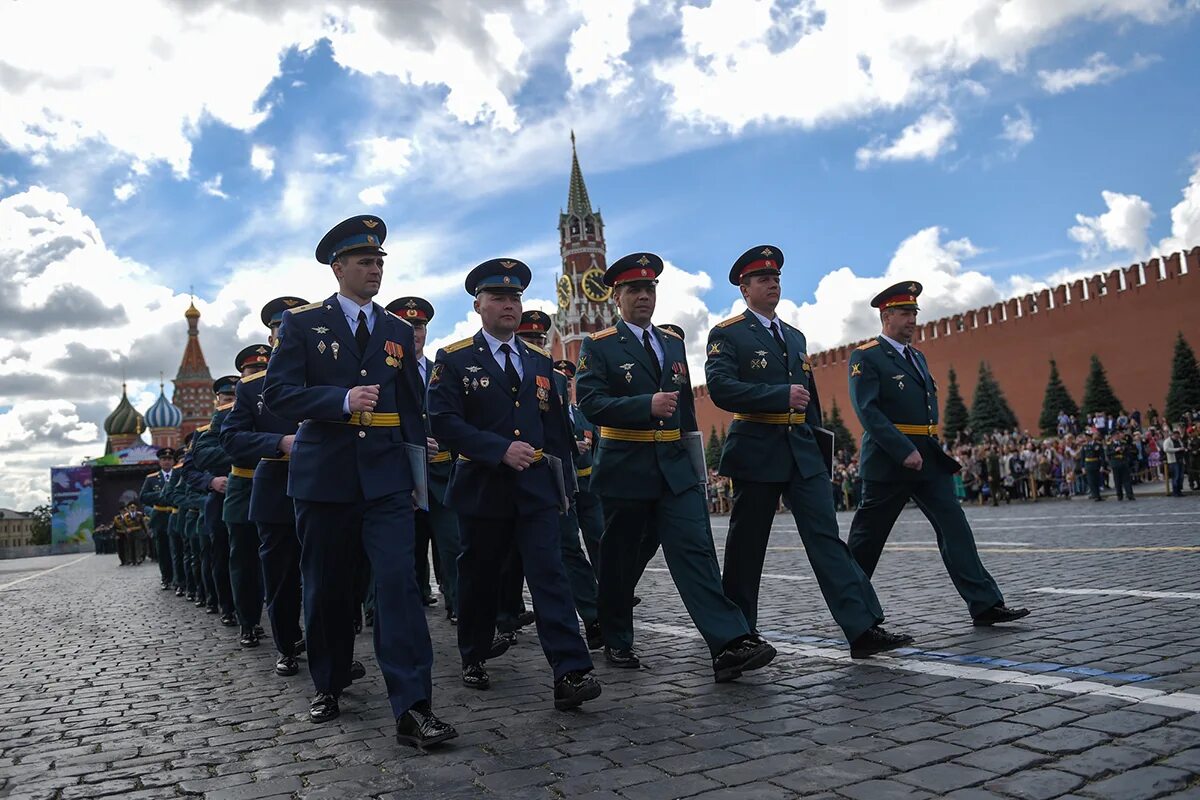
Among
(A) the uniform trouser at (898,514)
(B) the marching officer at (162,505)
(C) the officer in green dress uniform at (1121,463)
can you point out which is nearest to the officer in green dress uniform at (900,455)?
(A) the uniform trouser at (898,514)

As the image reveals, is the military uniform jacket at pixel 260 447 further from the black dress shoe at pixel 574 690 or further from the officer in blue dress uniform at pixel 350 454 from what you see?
the black dress shoe at pixel 574 690

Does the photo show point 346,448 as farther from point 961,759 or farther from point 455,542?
point 455,542

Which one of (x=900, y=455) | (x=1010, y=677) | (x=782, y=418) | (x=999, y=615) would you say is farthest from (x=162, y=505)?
(x=1010, y=677)

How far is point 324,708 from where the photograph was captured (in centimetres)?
454

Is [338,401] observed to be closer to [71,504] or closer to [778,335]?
[778,335]

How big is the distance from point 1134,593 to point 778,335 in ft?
9.23

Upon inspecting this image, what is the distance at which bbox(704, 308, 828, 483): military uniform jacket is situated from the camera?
529 cm

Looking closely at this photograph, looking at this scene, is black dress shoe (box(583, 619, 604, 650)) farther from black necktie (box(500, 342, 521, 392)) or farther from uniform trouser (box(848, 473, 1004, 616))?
black necktie (box(500, 342, 521, 392))

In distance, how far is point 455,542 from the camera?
7707mm

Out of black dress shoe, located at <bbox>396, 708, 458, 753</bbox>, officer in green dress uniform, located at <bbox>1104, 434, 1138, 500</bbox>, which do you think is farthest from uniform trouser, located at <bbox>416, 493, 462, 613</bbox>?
officer in green dress uniform, located at <bbox>1104, 434, 1138, 500</bbox>

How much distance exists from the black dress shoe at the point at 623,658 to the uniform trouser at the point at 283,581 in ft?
6.16

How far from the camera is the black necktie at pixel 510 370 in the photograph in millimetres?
5109

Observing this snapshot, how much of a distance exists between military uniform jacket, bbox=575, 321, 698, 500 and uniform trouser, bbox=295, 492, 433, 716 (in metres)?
1.20

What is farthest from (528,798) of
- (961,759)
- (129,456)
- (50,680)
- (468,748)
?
(129,456)
